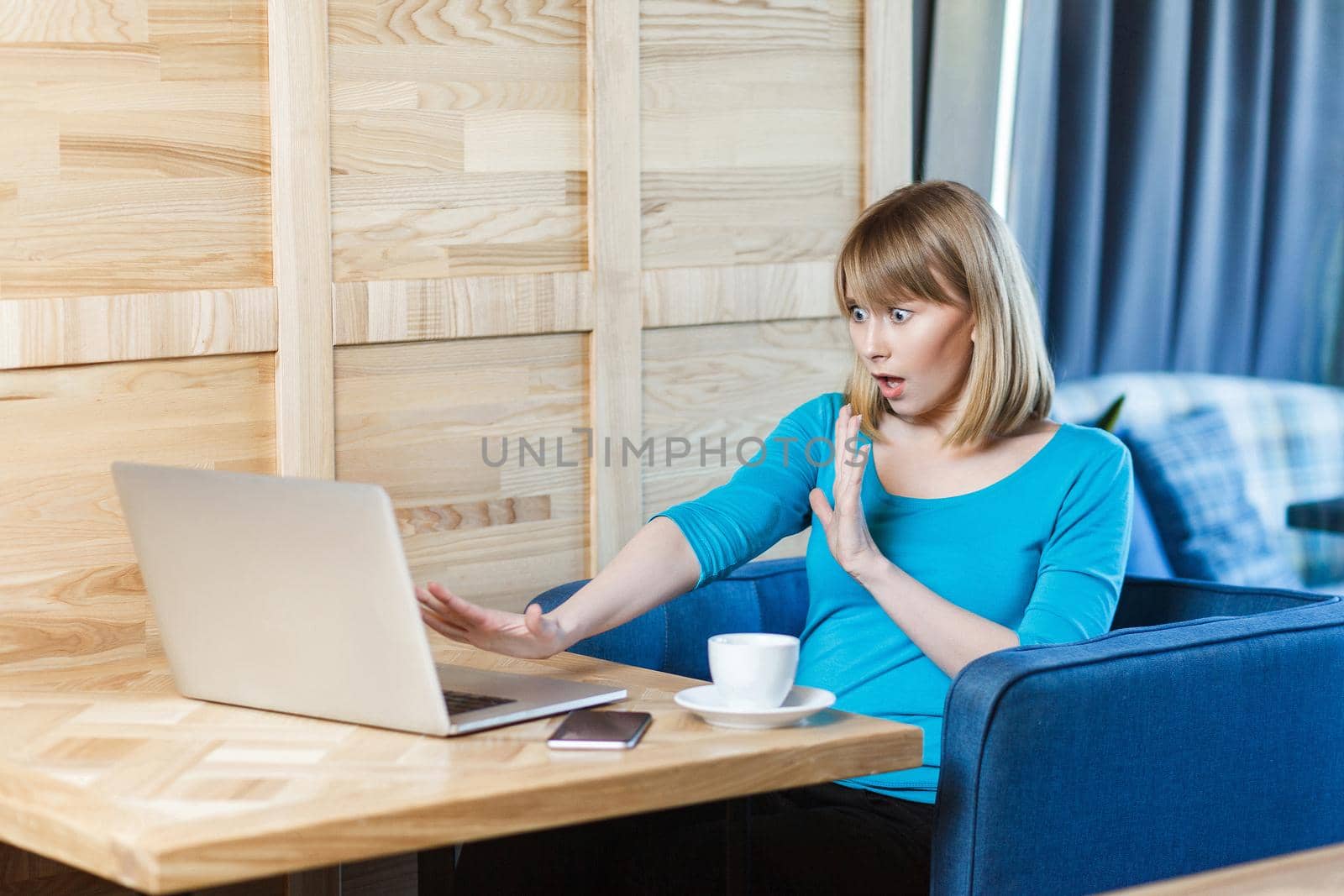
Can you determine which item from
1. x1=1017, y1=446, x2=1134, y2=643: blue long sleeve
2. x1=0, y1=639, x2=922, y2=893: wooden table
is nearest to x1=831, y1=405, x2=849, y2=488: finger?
x1=1017, y1=446, x2=1134, y2=643: blue long sleeve

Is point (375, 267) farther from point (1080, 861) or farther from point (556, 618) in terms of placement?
point (1080, 861)

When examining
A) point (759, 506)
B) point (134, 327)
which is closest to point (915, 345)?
point (759, 506)

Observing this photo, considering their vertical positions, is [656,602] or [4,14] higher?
[4,14]

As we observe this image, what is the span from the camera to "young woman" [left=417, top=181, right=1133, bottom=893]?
1708mm

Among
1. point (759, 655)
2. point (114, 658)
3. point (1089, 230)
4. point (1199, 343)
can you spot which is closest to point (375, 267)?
point (114, 658)

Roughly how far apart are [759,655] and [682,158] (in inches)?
46.8

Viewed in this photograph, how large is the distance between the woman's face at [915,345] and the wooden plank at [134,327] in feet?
2.47

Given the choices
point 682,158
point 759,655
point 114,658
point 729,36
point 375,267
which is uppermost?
point 729,36

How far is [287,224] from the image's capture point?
2.02 m

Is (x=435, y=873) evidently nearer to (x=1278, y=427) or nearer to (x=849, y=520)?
(x=849, y=520)

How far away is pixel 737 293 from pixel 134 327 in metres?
0.91

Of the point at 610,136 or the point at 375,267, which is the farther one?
the point at 610,136

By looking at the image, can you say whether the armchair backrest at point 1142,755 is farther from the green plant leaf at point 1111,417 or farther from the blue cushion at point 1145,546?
the green plant leaf at point 1111,417

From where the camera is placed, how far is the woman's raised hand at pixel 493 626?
158cm
